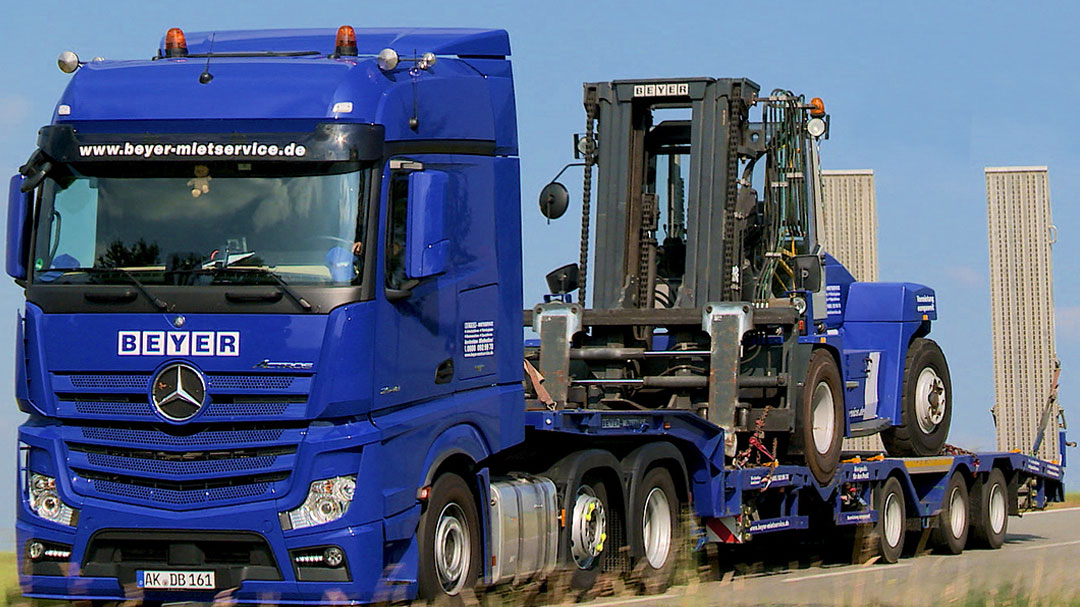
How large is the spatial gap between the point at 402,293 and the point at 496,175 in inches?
68.1

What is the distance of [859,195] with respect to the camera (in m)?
28.9

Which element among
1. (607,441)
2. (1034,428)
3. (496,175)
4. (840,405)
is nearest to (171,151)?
(496,175)

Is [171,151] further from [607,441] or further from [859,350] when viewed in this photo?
[859,350]

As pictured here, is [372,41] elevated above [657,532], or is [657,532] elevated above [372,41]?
[372,41]

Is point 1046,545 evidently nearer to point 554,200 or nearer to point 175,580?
point 554,200

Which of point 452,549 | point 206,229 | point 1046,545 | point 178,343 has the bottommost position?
point 1046,545

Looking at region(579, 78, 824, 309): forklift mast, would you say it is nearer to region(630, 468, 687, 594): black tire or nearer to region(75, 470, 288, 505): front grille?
region(630, 468, 687, 594): black tire

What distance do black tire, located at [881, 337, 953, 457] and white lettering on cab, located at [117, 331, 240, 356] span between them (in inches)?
404

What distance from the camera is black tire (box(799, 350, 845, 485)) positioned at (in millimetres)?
16312

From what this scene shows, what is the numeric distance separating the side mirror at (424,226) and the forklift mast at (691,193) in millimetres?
5875

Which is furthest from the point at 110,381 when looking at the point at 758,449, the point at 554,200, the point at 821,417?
the point at 821,417

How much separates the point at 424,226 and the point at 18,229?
2.57 m

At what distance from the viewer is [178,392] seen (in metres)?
10.7

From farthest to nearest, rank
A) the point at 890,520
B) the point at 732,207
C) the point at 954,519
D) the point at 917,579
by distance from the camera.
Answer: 1. the point at 954,519
2. the point at 890,520
3. the point at 732,207
4. the point at 917,579
